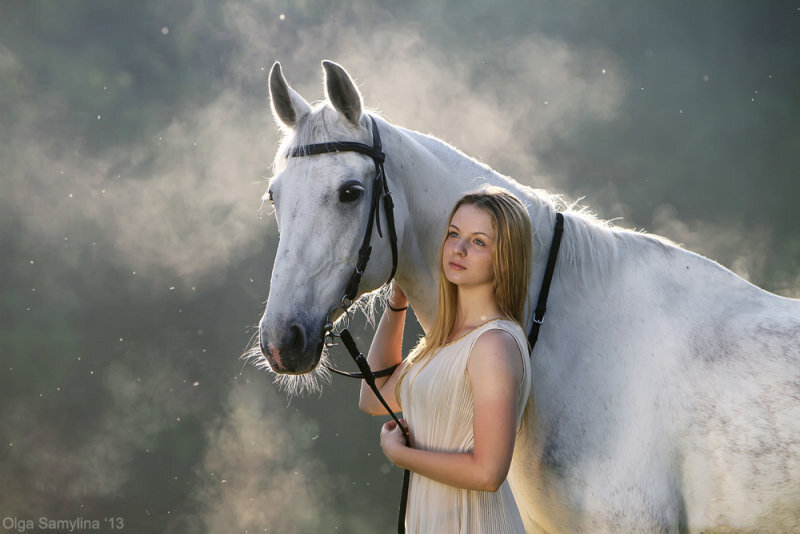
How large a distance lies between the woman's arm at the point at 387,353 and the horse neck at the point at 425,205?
0.19 ft

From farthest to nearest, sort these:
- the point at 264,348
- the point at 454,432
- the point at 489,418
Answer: the point at 264,348 < the point at 454,432 < the point at 489,418

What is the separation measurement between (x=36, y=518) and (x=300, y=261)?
4.76m

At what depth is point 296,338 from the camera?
1.36m

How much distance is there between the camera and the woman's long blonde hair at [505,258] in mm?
1194

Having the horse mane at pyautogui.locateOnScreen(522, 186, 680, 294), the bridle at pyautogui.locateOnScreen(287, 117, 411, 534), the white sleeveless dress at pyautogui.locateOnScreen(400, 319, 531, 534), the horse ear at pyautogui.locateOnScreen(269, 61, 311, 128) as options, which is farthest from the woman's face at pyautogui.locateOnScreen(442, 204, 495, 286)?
the horse ear at pyautogui.locateOnScreen(269, 61, 311, 128)

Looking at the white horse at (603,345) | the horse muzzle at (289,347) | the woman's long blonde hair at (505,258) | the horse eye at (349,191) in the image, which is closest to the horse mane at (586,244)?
the white horse at (603,345)

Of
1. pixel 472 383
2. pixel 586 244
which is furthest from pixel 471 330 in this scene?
pixel 586 244

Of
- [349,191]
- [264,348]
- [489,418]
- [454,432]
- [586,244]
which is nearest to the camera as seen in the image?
[489,418]

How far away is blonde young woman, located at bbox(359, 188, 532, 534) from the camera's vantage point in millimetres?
1097

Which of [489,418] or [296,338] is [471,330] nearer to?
[489,418]

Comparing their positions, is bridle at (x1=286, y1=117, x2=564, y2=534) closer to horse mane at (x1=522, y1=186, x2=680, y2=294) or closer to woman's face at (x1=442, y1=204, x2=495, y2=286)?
horse mane at (x1=522, y1=186, x2=680, y2=294)

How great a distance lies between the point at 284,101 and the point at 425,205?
1.60 feet

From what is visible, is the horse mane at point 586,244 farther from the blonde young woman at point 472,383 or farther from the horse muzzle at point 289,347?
the horse muzzle at point 289,347

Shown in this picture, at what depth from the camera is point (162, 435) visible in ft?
16.4
